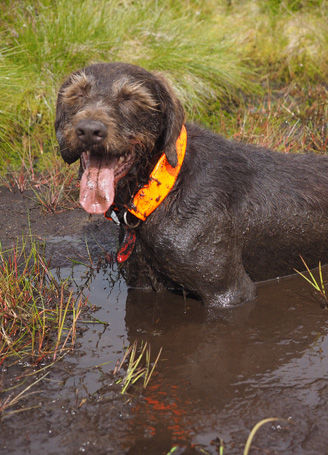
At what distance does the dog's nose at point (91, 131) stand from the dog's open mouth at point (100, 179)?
0.98 ft

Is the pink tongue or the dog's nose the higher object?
the dog's nose

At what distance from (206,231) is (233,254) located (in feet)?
1.15

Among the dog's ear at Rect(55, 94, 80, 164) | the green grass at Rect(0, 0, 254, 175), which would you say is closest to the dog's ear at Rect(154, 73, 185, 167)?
the dog's ear at Rect(55, 94, 80, 164)

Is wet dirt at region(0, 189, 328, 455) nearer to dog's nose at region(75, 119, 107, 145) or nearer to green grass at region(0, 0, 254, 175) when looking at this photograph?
dog's nose at region(75, 119, 107, 145)

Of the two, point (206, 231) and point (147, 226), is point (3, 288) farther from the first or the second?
point (206, 231)

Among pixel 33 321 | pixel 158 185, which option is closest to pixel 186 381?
pixel 33 321

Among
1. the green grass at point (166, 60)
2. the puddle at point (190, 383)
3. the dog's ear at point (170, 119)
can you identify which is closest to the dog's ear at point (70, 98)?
the dog's ear at point (170, 119)

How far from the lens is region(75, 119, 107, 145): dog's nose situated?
392cm

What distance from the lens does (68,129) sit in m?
4.18


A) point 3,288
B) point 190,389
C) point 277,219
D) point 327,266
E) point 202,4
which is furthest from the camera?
point 202,4

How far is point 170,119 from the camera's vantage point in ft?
13.9

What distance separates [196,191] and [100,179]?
72 cm

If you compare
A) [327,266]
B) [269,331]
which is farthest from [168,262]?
[327,266]

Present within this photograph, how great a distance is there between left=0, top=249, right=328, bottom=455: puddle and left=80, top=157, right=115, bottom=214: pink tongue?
1.00 m
